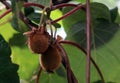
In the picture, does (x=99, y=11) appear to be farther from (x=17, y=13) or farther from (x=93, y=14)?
(x=17, y=13)

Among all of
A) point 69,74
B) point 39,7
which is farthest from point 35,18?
point 69,74

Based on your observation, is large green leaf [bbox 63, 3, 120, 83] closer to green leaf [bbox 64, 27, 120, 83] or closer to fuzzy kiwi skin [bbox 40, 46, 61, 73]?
green leaf [bbox 64, 27, 120, 83]

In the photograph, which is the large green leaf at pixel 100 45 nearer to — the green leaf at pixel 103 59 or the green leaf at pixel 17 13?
the green leaf at pixel 103 59

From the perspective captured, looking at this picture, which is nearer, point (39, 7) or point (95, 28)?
point (39, 7)

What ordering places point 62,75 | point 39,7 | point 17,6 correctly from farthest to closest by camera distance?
point 62,75 < point 39,7 < point 17,6

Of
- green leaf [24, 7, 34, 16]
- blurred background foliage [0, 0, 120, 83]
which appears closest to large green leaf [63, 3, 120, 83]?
blurred background foliage [0, 0, 120, 83]

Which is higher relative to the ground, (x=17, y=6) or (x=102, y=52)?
(x=17, y=6)

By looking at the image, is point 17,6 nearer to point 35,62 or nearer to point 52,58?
point 52,58
